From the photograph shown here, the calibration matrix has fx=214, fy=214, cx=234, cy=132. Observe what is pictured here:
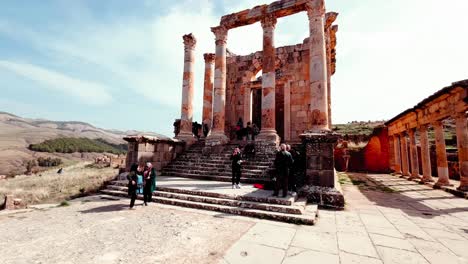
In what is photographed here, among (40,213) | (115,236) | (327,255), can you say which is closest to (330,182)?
(327,255)

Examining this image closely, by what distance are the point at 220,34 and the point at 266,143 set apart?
6610mm

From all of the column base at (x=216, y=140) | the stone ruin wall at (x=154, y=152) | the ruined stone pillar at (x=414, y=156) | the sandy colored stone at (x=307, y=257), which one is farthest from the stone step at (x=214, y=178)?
the ruined stone pillar at (x=414, y=156)

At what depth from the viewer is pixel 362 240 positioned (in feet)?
12.4

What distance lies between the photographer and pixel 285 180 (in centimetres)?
576

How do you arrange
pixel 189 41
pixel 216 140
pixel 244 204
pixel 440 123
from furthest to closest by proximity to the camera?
1. pixel 189 41
2. pixel 216 140
3. pixel 440 123
4. pixel 244 204

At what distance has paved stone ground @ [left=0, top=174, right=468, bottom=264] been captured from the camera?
3.09 meters

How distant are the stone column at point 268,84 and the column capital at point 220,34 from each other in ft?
7.84

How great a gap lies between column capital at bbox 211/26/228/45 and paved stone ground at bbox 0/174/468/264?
941cm

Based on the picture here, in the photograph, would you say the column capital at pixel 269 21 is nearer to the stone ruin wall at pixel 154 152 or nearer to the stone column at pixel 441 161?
the stone ruin wall at pixel 154 152

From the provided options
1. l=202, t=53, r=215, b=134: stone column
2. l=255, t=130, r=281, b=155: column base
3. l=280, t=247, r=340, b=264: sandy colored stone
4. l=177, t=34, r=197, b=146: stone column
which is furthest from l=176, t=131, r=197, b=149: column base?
l=280, t=247, r=340, b=264: sandy colored stone

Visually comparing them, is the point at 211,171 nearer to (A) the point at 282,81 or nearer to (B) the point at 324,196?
(B) the point at 324,196

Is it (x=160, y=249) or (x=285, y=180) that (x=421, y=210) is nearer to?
(x=285, y=180)

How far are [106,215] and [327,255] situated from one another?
477 centimetres

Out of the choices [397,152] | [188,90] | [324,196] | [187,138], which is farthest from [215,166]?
[397,152]
